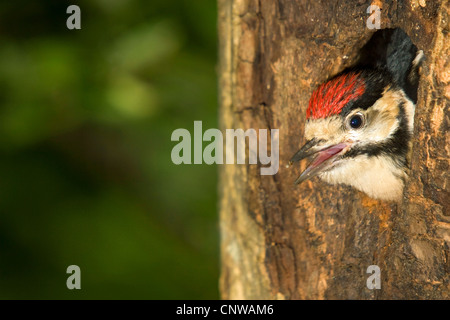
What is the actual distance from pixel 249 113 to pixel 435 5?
747 mm

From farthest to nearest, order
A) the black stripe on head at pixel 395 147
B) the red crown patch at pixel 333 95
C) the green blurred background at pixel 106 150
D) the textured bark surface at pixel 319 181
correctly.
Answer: the green blurred background at pixel 106 150 → the black stripe on head at pixel 395 147 → the red crown patch at pixel 333 95 → the textured bark surface at pixel 319 181

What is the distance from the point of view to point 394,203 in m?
1.90

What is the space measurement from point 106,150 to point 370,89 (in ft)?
5.80

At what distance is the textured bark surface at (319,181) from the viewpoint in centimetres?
165

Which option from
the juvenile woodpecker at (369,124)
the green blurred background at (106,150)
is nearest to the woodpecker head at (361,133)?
the juvenile woodpecker at (369,124)

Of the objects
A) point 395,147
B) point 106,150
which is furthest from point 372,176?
point 106,150

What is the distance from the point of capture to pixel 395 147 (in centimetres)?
193

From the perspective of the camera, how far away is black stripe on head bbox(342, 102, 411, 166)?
1.92 metres

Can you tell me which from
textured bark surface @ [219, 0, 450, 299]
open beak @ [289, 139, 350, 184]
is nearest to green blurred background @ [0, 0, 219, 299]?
textured bark surface @ [219, 0, 450, 299]

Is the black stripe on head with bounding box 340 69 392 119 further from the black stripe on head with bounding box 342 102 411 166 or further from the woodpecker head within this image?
the black stripe on head with bounding box 342 102 411 166

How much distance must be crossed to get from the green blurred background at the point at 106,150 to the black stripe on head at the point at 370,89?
1.07m

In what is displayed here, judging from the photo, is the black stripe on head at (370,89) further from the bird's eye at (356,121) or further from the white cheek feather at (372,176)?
the white cheek feather at (372,176)

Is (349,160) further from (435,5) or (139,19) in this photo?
(139,19)

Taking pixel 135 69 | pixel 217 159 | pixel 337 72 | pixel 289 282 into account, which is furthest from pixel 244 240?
pixel 135 69
